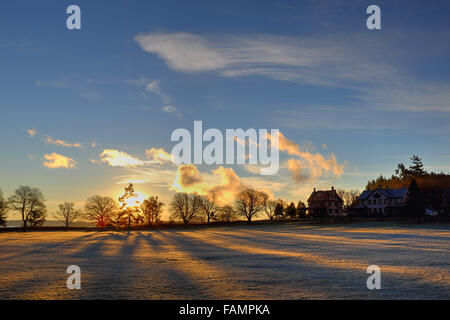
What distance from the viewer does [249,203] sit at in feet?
486

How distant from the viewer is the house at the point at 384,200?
132375 mm

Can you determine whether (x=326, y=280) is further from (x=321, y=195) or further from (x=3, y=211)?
(x=321, y=195)

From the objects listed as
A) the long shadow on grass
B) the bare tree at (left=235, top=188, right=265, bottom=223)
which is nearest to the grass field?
the long shadow on grass

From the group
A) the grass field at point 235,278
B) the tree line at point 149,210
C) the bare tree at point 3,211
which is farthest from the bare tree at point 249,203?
the grass field at point 235,278

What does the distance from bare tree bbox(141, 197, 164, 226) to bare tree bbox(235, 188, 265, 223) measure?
29595 mm

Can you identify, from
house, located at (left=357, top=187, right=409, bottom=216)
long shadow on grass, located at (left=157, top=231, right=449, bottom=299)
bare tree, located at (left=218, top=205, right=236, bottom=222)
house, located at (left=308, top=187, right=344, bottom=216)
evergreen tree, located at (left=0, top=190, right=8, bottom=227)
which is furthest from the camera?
bare tree, located at (left=218, top=205, right=236, bottom=222)

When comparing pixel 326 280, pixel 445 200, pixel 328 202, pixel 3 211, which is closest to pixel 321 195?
pixel 328 202

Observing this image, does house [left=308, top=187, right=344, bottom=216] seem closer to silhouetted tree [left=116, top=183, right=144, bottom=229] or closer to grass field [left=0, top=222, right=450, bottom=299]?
silhouetted tree [left=116, top=183, right=144, bottom=229]

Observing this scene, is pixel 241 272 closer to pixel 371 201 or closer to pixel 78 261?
pixel 78 261

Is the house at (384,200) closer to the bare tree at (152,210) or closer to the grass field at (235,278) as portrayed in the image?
the bare tree at (152,210)

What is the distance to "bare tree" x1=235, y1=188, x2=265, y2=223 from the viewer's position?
148m

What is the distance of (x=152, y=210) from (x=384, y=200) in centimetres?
8001

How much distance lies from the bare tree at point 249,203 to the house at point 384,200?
3567 cm
